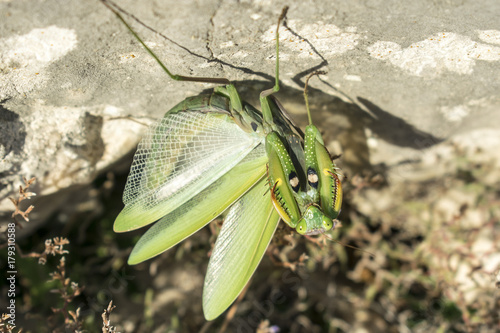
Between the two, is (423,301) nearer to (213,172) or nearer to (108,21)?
(213,172)

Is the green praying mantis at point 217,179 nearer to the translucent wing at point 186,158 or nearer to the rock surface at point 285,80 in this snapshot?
the translucent wing at point 186,158

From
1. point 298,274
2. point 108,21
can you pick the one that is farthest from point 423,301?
point 108,21

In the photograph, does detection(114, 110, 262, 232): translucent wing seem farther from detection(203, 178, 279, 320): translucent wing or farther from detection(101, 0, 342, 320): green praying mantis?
detection(203, 178, 279, 320): translucent wing

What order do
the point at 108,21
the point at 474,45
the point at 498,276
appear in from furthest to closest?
the point at 498,276, the point at 474,45, the point at 108,21

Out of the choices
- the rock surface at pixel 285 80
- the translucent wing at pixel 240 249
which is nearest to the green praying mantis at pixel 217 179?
the translucent wing at pixel 240 249

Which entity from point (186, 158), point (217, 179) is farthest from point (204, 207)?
point (186, 158)

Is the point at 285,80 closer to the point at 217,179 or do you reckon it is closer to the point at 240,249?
the point at 217,179

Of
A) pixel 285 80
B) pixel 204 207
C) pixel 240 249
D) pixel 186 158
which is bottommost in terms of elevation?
pixel 240 249
